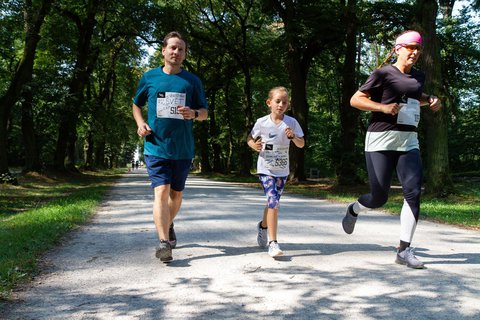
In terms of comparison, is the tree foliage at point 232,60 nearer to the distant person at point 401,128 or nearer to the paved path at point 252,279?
the paved path at point 252,279

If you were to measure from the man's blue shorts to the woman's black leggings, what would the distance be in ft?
6.21

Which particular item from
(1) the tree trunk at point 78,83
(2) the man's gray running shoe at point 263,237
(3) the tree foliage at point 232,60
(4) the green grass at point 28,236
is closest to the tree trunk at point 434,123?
(3) the tree foliage at point 232,60

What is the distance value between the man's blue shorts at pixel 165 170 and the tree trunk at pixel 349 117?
45.4ft

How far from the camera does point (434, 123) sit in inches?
490

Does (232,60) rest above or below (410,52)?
above

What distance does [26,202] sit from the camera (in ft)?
42.4

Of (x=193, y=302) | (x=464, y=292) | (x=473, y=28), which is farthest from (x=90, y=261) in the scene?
(x=473, y=28)

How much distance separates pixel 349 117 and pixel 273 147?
1434cm

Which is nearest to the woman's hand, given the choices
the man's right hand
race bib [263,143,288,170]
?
race bib [263,143,288,170]

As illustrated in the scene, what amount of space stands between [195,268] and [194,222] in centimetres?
310

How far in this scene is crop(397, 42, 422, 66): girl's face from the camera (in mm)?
4418

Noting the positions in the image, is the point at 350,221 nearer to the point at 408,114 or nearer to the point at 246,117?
the point at 408,114

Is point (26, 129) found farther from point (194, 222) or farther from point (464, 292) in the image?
point (464, 292)

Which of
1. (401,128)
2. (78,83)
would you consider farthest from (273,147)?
(78,83)
